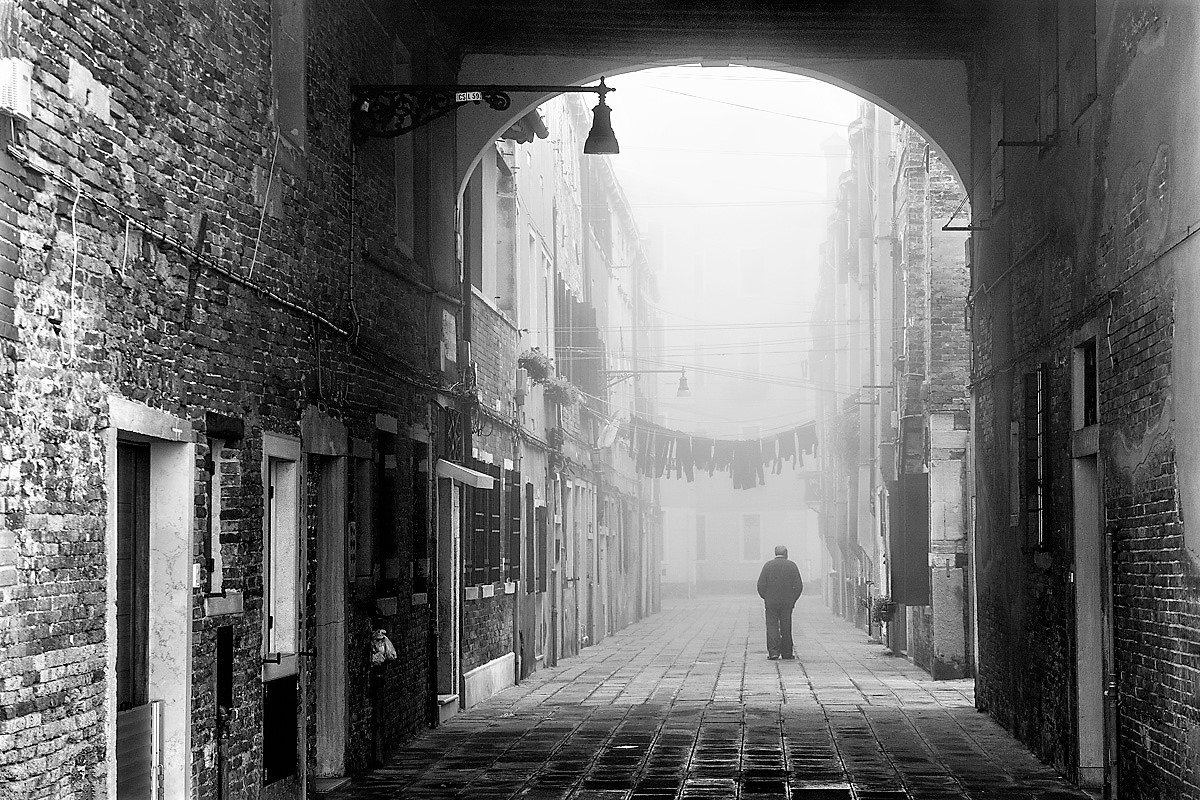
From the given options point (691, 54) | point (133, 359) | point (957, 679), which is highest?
point (691, 54)

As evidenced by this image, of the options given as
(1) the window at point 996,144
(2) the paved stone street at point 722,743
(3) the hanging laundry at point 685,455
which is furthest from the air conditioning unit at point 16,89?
(3) the hanging laundry at point 685,455

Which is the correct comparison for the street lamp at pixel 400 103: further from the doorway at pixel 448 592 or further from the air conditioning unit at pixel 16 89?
the air conditioning unit at pixel 16 89

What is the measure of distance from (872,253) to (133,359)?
901 inches

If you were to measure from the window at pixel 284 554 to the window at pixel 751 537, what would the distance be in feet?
179

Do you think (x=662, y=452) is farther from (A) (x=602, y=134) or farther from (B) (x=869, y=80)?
Result: (A) (x=602, y=134)

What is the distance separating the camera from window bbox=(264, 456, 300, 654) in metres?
9.98

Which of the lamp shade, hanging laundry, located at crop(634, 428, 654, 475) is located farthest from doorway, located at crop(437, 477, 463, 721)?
hanging laundry, located at crop(634, 428, 654, 475)

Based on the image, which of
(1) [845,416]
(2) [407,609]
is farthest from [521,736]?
(1) [845,416]

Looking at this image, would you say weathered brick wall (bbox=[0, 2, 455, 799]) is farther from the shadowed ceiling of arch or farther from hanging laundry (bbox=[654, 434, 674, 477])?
hanging laundry (bbox=[654, 434, 674, 477])

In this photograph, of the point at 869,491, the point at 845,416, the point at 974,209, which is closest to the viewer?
the point at 974,209

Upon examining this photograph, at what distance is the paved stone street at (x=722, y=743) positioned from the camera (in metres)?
10.3

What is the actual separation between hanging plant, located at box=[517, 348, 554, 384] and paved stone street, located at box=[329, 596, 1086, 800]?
12.0 feet

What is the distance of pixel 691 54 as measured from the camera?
50.4ft

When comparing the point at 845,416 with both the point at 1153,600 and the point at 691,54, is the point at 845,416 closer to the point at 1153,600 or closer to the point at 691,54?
the point at 691,54
